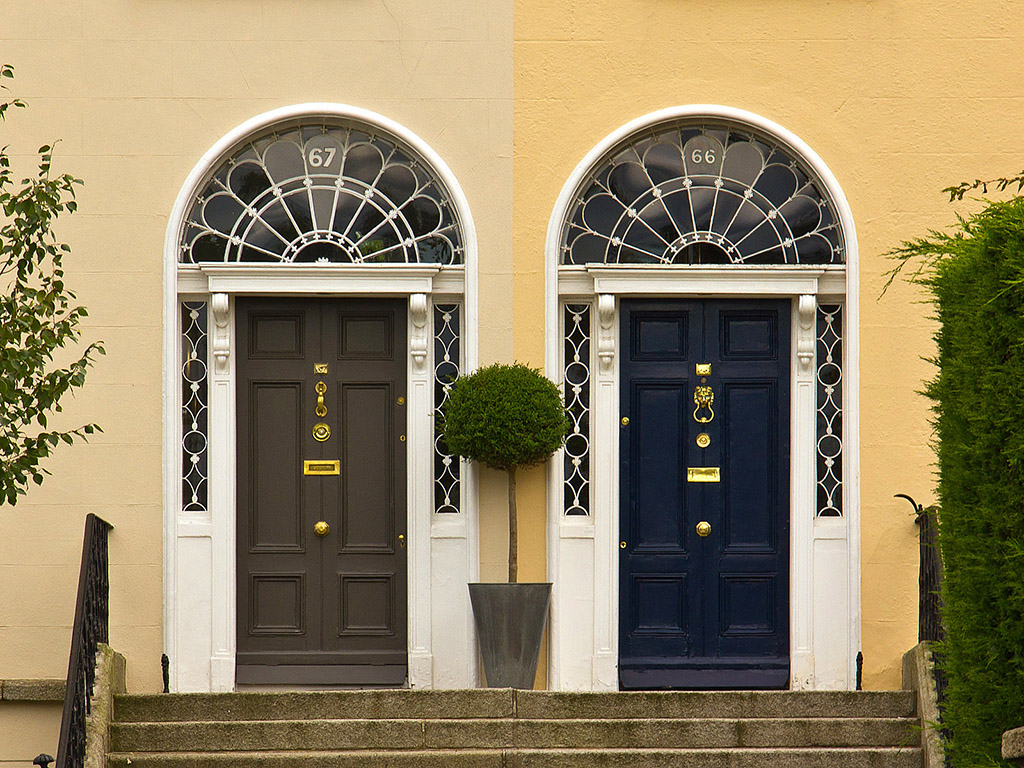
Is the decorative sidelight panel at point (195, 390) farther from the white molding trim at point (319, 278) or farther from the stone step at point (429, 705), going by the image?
the stone step at point (429, 705)

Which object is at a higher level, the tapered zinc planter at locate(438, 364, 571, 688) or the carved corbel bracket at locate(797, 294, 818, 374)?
the carved corbel bracket at locate(797, 294, 818, 374)

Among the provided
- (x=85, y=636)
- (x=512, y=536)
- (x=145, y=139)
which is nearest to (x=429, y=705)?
(x=512, y=536)

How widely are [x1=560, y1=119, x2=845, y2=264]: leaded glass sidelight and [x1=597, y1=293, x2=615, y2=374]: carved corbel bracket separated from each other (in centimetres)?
32

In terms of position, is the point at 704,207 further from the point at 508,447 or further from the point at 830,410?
the point at 508,447

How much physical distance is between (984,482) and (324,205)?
439 cm

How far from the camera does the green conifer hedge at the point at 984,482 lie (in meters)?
5.12

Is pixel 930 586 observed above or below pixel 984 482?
below

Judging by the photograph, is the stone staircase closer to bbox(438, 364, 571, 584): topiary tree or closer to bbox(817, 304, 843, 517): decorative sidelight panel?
bbox(438, 364, 571, 584): topiary tree

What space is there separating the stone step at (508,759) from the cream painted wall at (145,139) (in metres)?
1.04

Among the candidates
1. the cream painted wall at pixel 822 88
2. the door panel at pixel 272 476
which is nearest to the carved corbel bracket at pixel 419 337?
the cream painted wall at pixel 822 88

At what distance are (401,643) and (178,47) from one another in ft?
12.3

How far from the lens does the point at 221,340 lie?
26.7 ft

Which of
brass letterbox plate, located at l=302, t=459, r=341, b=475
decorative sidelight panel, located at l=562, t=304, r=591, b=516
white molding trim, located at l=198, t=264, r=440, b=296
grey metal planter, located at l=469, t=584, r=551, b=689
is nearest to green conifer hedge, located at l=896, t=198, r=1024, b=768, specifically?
grey metal planter, located at l=469, t=584, r=551, b=689

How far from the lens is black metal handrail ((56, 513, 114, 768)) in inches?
252
